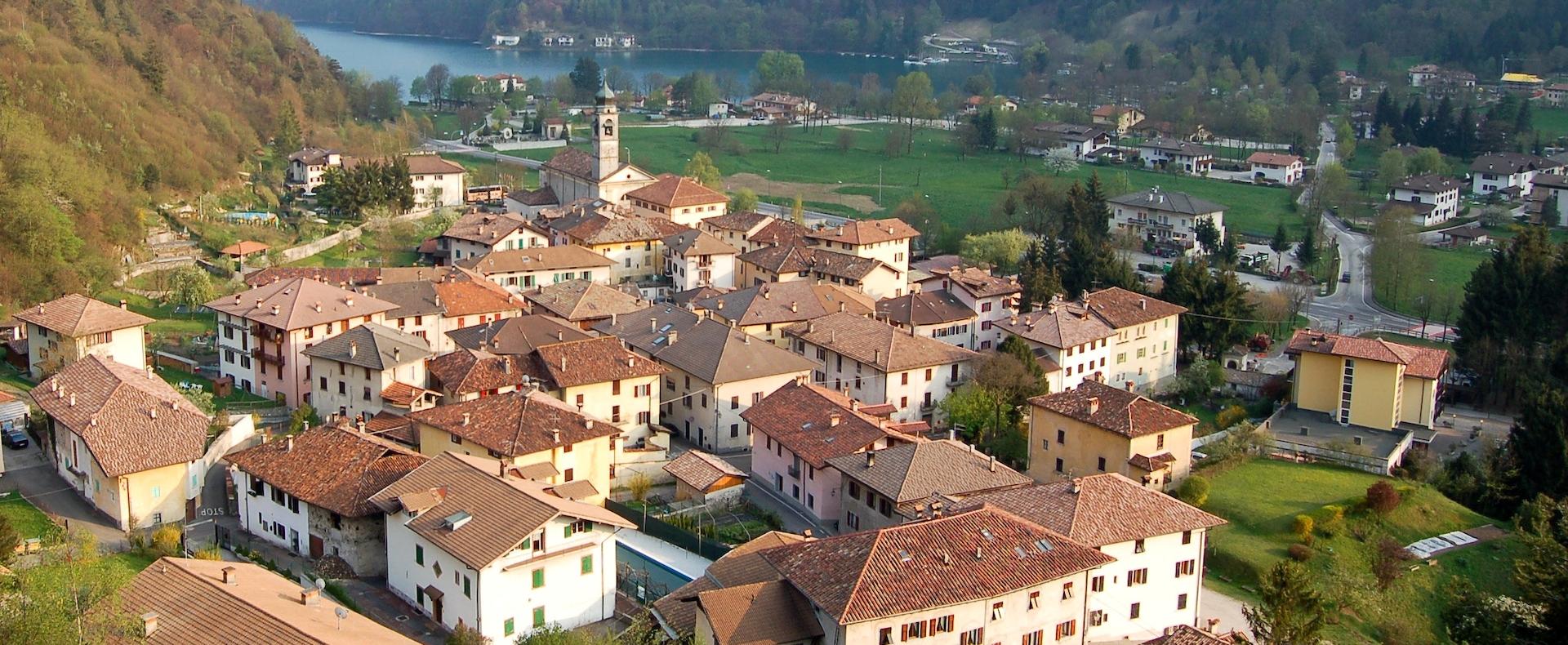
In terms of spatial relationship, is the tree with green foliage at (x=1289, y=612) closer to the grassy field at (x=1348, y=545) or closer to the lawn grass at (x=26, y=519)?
the grassy field at (x=1348, y=545)

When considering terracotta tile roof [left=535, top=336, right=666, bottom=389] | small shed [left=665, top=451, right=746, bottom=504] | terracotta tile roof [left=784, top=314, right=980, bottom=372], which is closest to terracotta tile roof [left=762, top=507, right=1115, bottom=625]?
small shed [left=665, top=451, right=746, bottom=504]

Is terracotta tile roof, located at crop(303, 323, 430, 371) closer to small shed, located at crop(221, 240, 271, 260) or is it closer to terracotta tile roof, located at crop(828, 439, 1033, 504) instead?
terracotta tile roof, located at crop(828, 439, 1033, 504)

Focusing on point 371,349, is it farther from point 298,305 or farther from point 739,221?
point 739,221

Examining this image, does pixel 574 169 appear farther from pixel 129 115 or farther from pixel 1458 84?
pixel 1458 84

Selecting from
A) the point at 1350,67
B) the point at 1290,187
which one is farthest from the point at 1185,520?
the point at 1350,67

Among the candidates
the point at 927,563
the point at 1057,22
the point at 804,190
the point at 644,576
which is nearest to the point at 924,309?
the point at 644,576

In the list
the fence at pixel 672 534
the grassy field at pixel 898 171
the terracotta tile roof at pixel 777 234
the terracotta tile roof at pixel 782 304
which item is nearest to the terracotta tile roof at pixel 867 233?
the terracotta tile roof at pixel 777 234
